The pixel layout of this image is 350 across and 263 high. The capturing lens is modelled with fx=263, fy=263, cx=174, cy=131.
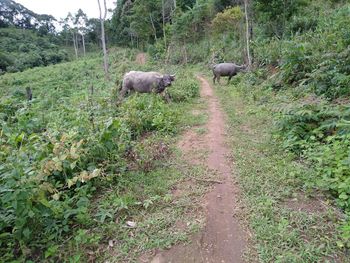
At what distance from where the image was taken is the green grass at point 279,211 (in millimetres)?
2586

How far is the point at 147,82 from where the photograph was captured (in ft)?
29.0

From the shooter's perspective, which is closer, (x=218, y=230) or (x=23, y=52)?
(x=218, y=230)

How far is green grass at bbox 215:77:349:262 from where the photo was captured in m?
2.59

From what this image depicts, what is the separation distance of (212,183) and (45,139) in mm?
2571

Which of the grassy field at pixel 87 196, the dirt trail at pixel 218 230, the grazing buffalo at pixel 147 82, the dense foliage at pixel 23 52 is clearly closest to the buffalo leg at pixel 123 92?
the grazing buffalo at pixel 147 82

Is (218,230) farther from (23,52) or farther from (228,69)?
(23,52)

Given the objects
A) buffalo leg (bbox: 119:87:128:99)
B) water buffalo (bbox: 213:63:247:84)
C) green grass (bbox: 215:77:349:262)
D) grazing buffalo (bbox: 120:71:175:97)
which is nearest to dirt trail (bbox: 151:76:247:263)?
green grass (bbox: 215:77:349:262)

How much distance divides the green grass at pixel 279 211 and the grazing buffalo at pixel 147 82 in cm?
405

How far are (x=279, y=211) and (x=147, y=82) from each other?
6.61m

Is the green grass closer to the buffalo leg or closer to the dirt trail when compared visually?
the dirt trail

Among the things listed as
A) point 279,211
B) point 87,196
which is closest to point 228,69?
point 279,211

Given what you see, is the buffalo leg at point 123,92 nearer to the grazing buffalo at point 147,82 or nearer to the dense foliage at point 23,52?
the grazing buffalo at point 147,82

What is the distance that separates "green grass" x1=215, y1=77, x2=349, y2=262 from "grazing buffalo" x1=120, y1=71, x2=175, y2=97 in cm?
405

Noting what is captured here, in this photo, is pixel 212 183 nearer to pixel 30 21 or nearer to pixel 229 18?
pixel 229 18
